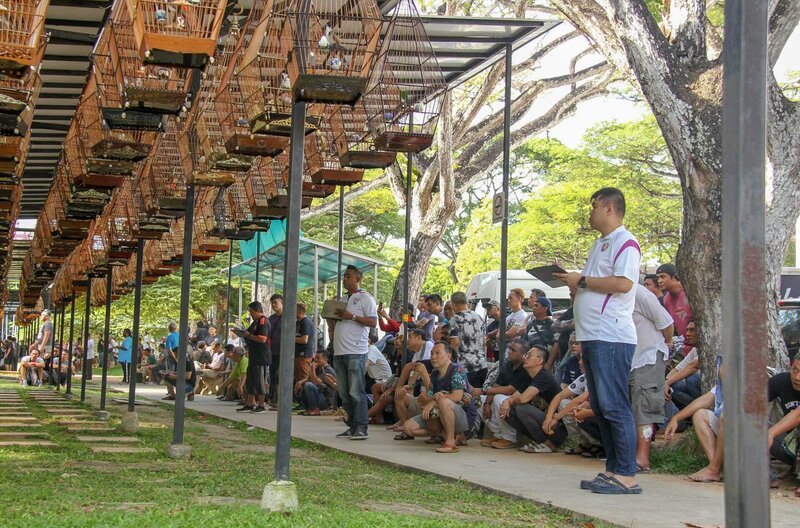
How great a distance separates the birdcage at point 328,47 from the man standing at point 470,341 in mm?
4444

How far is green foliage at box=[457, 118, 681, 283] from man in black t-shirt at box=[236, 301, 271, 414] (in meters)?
20.1

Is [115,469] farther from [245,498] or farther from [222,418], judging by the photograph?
[222,418]

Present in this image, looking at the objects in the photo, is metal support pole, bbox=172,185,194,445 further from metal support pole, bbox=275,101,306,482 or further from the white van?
the white van

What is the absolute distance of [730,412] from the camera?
3.48m

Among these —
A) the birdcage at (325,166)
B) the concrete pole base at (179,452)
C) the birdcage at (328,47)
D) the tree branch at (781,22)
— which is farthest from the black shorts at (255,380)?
the tree branch at (781,22)

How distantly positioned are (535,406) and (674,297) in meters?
2.44

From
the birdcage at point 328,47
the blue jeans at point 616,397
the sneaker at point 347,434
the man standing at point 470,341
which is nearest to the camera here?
the birdcage at point 328,47

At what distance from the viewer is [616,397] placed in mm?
7523

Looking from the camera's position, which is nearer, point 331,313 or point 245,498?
point 245,498

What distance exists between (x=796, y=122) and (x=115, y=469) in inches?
277

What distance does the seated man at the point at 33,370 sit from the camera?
30.7 metres

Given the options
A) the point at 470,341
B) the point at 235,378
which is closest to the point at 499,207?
the point at 470,341

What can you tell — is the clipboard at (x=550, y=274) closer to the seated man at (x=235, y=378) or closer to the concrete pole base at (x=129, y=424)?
the concrete pole base at (x=129, y=424)

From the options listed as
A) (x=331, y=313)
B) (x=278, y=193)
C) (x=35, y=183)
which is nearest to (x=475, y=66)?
(x=278, y=193)
